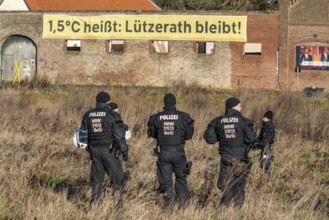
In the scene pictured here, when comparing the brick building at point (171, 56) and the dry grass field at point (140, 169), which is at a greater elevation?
the brick building at point (171, 56)

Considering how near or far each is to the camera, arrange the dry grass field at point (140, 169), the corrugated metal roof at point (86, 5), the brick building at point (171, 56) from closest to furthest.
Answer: the dry grass field at point (140, 169)
the brick building at point (171, 56)
the corrugated metal roof at point (86, 5)

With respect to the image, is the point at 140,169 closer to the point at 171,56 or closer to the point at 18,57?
the point at 171,56

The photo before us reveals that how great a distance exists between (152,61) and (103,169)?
2574 cm

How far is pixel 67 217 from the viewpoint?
29.1ft

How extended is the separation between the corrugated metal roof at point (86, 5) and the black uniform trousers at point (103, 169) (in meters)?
31.2

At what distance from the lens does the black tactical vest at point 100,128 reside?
33.1ft

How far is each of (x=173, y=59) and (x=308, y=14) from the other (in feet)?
25.0

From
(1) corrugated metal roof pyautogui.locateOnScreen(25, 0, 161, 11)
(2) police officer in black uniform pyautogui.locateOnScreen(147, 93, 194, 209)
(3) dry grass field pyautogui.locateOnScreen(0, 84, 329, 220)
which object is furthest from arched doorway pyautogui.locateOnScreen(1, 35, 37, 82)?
(2) police officer in black uniform pyautogui.locateOnScreen(147, 93, 194, 209)

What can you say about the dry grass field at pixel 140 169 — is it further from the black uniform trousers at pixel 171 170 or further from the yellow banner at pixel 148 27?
the yellow banner at pixel 148 27

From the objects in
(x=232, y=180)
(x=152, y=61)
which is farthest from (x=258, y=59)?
(x=232, y=180)

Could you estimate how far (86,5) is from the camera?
44.8m

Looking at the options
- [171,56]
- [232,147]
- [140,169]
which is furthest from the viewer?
[171,56]

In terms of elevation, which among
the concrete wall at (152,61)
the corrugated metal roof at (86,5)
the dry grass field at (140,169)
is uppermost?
the corrugated metal roof at (86,5)

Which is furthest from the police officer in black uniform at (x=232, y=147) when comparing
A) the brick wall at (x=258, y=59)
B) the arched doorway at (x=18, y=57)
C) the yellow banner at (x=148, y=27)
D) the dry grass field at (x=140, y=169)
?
the arched doorway at (x=18, y=57)
